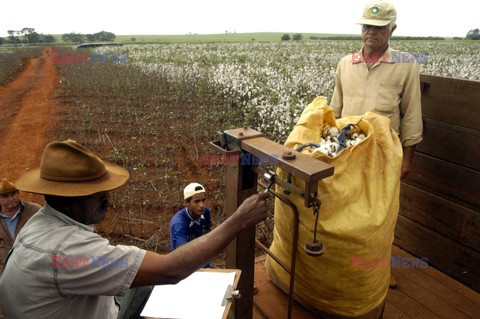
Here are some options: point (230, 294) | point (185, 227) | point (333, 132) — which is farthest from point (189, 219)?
point (333, 132)

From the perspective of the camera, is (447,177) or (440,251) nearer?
(447,177)

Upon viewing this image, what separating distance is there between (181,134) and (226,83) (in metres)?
3.84

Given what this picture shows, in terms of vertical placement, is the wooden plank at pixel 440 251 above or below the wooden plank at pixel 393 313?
above

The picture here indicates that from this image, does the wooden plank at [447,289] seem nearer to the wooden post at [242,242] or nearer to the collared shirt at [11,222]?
the wooden post at [242,242]

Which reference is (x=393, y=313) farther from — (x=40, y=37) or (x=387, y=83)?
(x=40, y=37)

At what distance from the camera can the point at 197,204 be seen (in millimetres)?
2996

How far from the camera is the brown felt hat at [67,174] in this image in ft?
4.80

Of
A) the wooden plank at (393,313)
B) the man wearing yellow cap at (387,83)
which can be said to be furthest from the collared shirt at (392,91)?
the wooden plank at (393,313)

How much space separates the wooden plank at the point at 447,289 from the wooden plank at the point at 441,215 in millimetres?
297

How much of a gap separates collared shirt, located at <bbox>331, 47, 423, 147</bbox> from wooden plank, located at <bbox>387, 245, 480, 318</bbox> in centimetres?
96

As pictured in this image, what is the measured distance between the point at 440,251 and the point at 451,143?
81 centimetres

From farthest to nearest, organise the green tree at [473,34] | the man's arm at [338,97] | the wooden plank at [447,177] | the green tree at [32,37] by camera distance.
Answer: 1. the green tree at [32,37]
2. the green tree at [473,34]
3. the man's arm at [338,97]
4. the wooden plank at [447,177]

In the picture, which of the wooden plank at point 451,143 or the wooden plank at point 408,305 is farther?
the wooden plank at point 451,143

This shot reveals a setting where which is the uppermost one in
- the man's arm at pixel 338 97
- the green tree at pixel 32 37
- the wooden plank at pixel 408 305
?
the green tree at pixel 32 37
